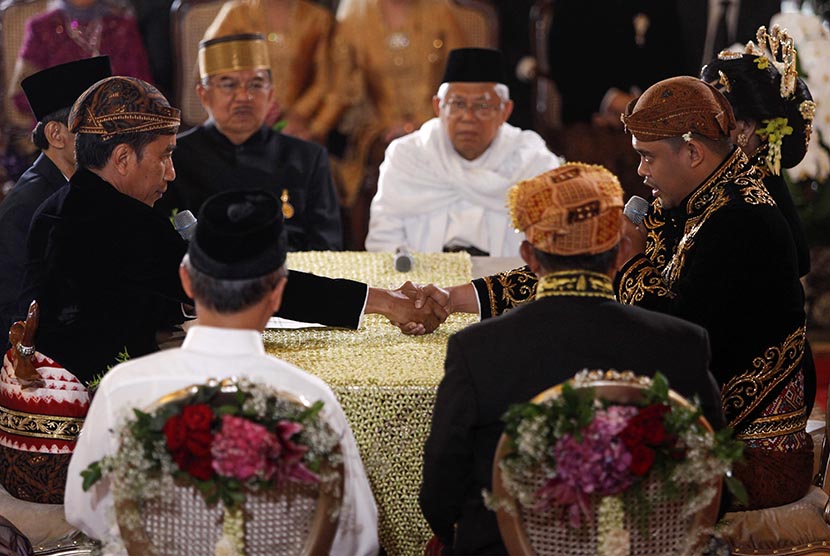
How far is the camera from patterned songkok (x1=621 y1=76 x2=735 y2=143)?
3.32m

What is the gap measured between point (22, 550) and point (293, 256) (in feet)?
6.49

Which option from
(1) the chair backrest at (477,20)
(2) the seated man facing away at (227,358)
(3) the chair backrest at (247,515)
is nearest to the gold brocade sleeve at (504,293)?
(2) the seated man facing away at (227,358)

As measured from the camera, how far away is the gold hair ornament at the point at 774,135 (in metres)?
3.72

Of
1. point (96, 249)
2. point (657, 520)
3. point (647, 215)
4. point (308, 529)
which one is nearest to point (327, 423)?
point (308, 529)

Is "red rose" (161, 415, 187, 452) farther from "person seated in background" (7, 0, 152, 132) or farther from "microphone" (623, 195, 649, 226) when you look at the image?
"person seated in background" (7, 0, 152, 132)

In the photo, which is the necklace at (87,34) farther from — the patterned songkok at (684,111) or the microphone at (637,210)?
the patterned songkok at (684,111)

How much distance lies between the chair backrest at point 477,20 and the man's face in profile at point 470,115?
253 cm

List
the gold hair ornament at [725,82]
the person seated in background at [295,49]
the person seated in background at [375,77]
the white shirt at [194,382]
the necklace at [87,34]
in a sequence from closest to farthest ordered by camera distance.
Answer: the white shirt at [194,382]
the gold hair ornament at [725,82]
the necklace at [87,34]
the person seated in background at [295,49]
the person seated in background at [375,77]

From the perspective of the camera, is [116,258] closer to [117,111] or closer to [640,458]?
[117,111]

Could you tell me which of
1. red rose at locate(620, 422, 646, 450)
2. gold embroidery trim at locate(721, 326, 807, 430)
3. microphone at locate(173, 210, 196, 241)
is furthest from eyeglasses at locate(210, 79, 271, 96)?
red rose at locate(620, 422, 646, 450)

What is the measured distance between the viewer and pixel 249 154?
5836mm

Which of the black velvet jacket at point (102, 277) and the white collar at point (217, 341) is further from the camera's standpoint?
the black velvet jacket at point (102, 277)

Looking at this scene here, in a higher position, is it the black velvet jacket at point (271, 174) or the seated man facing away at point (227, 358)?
the seated man facing away at point (227, 358)

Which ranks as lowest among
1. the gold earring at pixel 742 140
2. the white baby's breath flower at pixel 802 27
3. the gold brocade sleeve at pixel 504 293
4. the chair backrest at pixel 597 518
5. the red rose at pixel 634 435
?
the gold brocade sleeve at pixel 504 293
